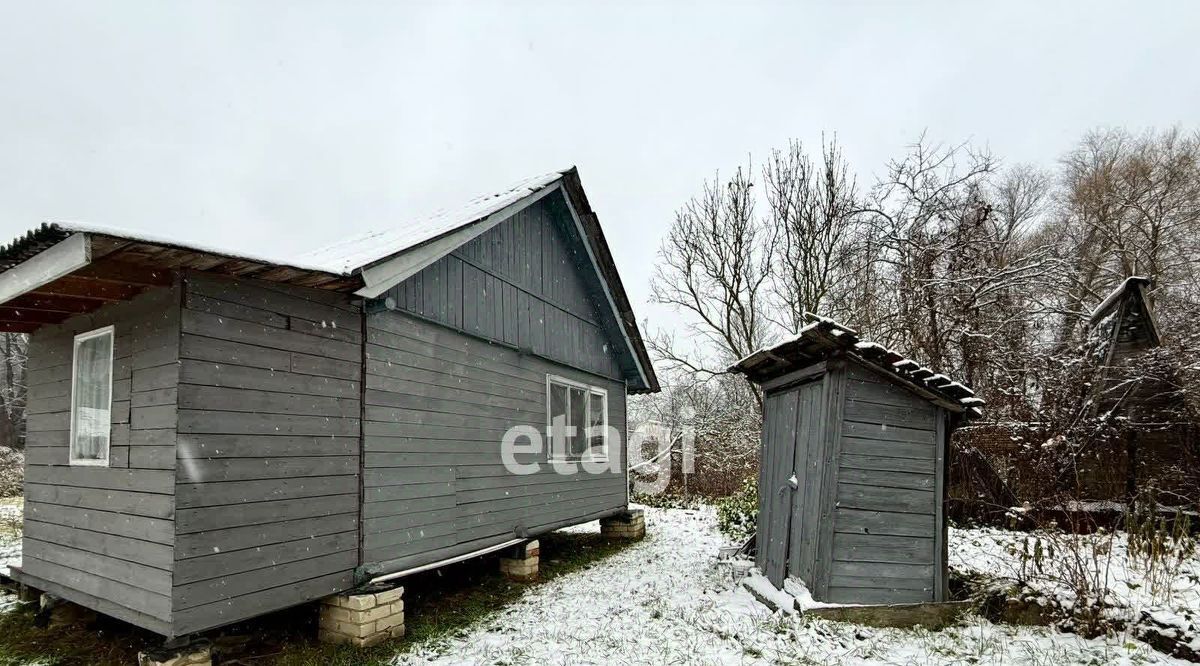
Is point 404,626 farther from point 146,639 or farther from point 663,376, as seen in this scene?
point 663,376

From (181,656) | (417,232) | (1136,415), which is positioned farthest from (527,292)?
(1136,415)

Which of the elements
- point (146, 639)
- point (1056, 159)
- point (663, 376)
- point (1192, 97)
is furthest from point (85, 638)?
point (1192, 97)

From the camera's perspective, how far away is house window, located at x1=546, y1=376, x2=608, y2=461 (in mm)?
9430

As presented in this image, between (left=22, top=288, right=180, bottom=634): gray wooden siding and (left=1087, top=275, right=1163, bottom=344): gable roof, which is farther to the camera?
(left=1087, top=275, right=1163, bottom=344): gable roof

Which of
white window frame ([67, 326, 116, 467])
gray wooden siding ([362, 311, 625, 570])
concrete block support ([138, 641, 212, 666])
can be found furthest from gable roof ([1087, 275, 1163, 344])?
white window frame ([67, 326, 116, 467])

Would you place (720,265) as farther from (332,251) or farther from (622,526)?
(332,251)

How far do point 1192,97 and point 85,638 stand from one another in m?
36.1

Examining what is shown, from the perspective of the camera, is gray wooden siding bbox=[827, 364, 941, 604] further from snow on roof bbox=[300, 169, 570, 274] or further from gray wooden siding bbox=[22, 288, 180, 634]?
gray wooden siding bbox=[22, 288, 180, 634]

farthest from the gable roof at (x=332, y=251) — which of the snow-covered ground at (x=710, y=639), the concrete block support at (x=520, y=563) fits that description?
the concrete block support at (x=520, y=563)

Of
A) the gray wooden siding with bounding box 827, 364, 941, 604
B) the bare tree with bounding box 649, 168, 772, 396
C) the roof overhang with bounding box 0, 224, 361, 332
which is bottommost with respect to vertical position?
the gray wooden siding with bounding box 827, 364, 941, 604

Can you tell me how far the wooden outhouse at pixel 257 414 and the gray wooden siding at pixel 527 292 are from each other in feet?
0.14

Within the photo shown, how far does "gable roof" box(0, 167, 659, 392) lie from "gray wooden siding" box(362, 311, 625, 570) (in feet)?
2.13

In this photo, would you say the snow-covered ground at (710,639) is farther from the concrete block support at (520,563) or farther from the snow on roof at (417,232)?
the snow on roof at (417,232)

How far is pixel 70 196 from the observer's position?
155 ft
